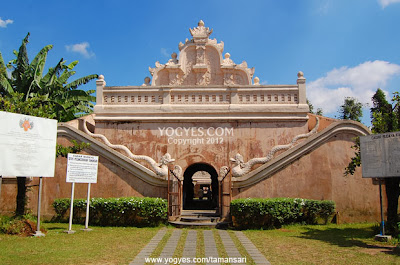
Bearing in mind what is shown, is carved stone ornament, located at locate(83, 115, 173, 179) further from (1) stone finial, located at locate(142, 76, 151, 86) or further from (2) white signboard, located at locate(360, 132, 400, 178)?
(2) white signboard, located at locate(360, 132, 400, 178)

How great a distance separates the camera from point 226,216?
12844mm

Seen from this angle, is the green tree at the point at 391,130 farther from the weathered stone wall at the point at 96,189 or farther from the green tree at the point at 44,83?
the green tree at the point at 44,83

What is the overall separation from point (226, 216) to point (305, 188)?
3.26 metres

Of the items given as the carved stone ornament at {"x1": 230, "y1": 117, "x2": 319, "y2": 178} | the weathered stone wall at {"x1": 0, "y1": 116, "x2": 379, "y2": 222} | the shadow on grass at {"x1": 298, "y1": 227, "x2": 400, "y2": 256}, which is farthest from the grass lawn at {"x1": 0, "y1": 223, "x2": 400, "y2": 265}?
the carved stone ornament at {"x1": 230, "y1": 117, "x2": 319, "y2": 178}

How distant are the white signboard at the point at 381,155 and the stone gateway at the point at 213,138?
3665 millimetres

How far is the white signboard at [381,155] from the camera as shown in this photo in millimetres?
9414

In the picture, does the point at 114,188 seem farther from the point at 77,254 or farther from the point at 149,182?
the point at 77,254

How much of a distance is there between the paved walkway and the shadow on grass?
2139 millimetres

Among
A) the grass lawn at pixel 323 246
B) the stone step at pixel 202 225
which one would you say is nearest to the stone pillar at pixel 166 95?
the stone step at pixel 202 225

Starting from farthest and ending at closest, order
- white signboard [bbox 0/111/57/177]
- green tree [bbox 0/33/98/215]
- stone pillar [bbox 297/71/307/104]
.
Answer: green tree [bbox 0/33/98/215], stone pillar [bbox 297/71/307/104], white signboard [bbox 0/111/57/177]

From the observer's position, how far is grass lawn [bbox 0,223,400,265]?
741 cm

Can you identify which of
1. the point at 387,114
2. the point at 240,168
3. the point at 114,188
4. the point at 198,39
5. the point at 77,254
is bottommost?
the point at 77,254

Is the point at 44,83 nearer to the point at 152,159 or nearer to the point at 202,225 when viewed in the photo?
the point at 152,159

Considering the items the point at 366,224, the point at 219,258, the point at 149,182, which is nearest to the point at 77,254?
the point at 219,258
